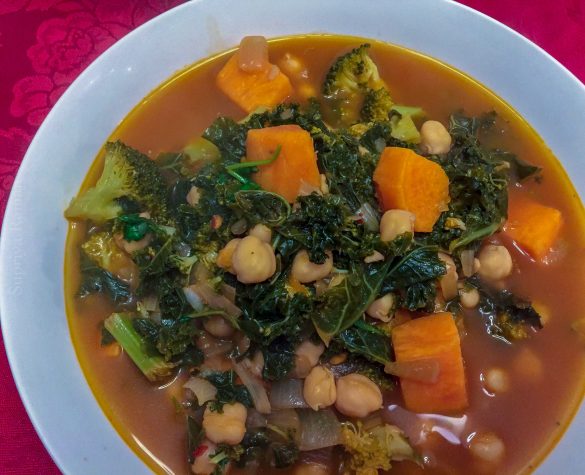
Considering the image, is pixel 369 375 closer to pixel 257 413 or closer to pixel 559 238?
pixel 257 413

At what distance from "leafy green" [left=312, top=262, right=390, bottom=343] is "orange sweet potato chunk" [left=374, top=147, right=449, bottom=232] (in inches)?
16.0

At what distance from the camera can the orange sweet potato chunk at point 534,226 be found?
10.2ft

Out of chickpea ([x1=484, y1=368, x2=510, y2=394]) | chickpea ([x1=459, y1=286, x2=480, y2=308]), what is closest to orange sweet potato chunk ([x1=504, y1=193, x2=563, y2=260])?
chickpea ([x1=459, y1=286, x2=480, y2=308])

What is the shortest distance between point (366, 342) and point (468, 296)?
621mm

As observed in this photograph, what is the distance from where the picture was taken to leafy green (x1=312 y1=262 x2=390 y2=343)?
2.67m

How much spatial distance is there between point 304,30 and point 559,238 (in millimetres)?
1912

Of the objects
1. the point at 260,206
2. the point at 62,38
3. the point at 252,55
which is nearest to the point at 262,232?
the point at 260,206

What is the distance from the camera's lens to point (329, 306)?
2.69 m

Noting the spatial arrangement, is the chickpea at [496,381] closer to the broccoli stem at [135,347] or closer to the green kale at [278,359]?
the green kale at [278,359]

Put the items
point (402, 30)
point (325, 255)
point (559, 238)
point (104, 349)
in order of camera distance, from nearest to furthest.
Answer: point (325, 255) < point (104, 349) < point (559, 238) < point (402, 30)

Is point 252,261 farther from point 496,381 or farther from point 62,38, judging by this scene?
point 62,38

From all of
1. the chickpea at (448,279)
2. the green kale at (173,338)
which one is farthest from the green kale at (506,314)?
the green kale at (173,338)

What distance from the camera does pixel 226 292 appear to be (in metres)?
2.71

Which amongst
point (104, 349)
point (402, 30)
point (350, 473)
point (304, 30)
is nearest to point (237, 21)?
point (304, 30)
